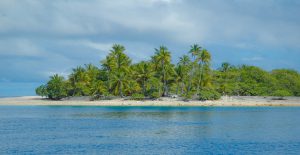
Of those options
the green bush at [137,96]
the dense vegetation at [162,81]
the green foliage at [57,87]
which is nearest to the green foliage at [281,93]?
the dense vegetation at [162,81]

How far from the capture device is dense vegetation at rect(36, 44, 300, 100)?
12500 centimetres

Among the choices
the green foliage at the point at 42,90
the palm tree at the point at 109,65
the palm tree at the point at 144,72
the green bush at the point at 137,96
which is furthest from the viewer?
the green foliage at the point at 42,90

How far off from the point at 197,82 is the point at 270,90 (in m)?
25.7

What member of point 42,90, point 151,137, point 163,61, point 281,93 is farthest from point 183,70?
point 151,137

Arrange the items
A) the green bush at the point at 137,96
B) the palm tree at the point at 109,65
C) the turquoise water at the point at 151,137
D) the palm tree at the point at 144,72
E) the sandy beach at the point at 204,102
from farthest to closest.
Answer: the palm tree at the point at 109,65 → the green bush at the point at 137,96 → the palm tree at the point at 144,72 → the sandy beach at the point at 204,102 → the turquoise water at the point at 151,137

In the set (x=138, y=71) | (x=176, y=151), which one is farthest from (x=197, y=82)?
(x=176, y=151)

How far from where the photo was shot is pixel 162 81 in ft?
429

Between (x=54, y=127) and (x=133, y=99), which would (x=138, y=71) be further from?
(x=54, y=127)

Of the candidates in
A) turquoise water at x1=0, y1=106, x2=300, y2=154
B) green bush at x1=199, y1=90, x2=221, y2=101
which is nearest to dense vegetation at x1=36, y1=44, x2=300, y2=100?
green bush at x1=199, y1=90, x2=221, y2=101

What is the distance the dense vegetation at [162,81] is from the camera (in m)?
125

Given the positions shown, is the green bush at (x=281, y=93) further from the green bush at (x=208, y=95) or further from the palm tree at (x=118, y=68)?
the palm tree at (x=118, y=68)

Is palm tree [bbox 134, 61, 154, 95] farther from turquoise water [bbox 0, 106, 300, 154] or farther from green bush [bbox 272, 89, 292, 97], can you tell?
turquoise water [bbox 0, 106, 300, 154]

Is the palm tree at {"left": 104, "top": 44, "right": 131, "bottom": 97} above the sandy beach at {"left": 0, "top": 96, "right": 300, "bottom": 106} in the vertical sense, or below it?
above

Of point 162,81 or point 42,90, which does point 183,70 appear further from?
A: point 42,90
